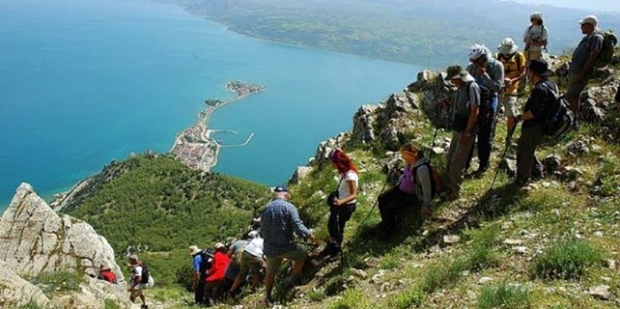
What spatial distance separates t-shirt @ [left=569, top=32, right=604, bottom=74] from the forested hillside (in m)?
65.2

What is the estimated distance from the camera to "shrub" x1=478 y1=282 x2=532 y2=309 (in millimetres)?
4918

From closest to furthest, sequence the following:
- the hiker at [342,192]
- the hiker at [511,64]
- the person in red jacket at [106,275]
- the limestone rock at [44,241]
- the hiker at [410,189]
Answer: the hiker at [410,189] → the hiker at [342,192] → the hiker at [511,64] → the person in red jacket at [106,275] → the limestone rock at [44,241]

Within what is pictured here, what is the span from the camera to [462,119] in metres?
8.12

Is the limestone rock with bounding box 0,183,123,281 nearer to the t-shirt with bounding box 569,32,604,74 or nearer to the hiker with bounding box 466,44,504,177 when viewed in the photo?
the hiker with bounding box 466,44,504,177

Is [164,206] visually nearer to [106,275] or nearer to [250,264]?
[106,275]

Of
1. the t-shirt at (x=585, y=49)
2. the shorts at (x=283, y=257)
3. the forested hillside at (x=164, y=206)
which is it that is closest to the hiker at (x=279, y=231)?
the shorts at (x=283, y=257)

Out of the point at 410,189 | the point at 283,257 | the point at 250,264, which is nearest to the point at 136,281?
the point at 250,264

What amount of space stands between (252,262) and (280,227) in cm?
233

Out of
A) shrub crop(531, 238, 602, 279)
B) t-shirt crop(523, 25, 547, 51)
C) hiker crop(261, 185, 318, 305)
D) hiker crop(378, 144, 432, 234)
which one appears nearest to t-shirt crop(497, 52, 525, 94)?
t-shirt crop(523, 25, 547, 51)

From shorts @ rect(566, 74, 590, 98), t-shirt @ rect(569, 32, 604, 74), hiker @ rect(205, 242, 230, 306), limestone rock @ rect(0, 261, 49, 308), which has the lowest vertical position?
hiker @ rect(205, 242, 230, 306)

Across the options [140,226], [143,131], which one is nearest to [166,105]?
[143,131]

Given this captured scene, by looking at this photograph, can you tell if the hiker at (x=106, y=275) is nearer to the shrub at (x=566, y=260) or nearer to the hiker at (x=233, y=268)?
the hiker at (x=233, y=268)

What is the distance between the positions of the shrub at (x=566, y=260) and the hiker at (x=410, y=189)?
8.01ft

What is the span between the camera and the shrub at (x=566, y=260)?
18.0 feet
